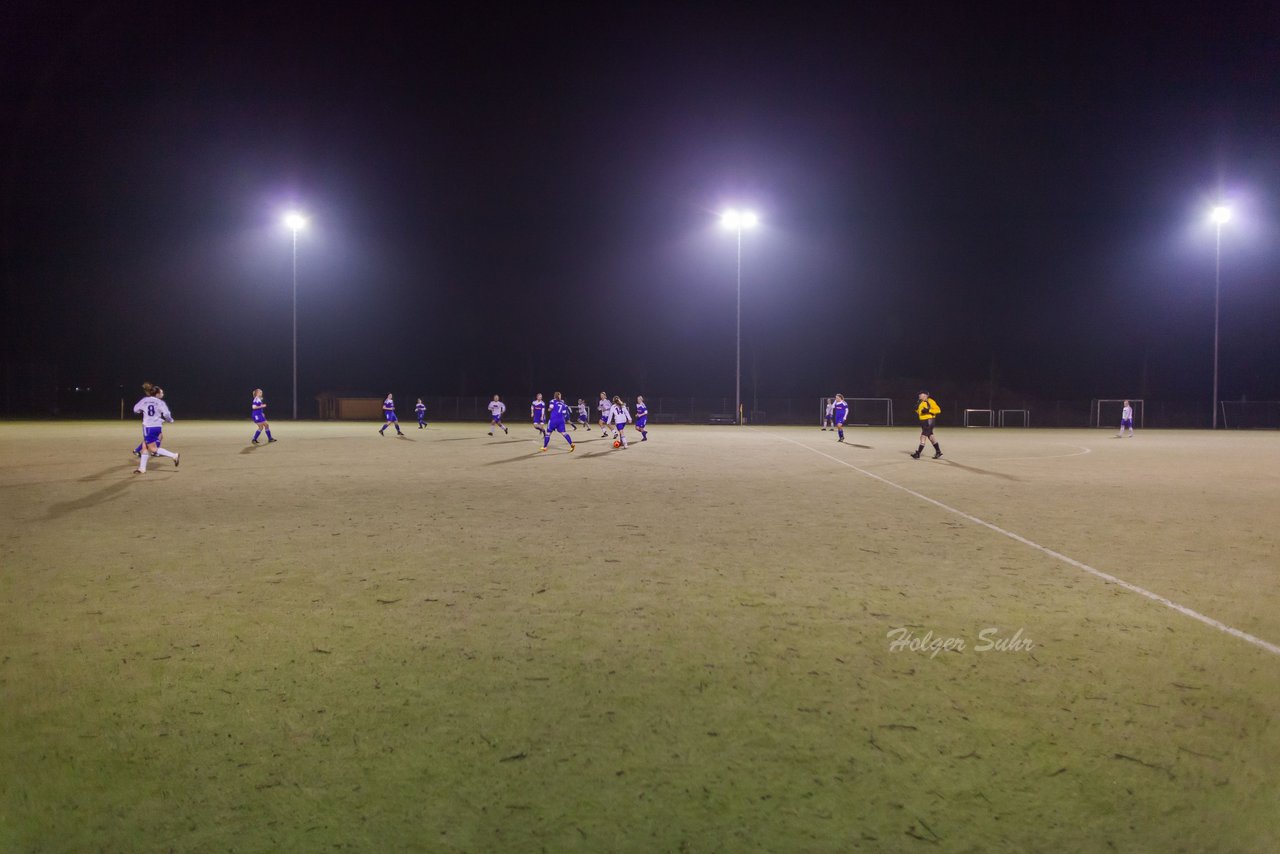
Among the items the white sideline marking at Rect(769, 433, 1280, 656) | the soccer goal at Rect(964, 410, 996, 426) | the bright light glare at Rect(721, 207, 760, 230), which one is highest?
the bright light glare at Rect(721, 207, 760, 230)

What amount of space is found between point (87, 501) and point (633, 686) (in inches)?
442

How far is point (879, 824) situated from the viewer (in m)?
2.72

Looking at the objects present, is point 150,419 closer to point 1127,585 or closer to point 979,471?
point 1127,585

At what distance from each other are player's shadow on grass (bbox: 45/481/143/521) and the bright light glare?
110 ft

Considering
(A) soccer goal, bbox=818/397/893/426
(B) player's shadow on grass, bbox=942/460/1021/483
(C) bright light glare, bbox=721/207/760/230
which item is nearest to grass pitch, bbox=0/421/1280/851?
(B) player's shadow on grass, bbox=942/460/1021/483

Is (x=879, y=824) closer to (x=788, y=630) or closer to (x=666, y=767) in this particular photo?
(x=666, y=767)

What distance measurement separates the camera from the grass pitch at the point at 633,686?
2.76 m

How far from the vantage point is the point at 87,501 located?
10852 mm

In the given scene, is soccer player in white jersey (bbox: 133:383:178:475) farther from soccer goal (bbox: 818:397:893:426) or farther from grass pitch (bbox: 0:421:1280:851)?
Result: soccer goal (bbox: 818:397:893:426)

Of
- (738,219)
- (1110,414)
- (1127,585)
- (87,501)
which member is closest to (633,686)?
(1127,585)

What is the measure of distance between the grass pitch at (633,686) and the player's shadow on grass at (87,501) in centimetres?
87

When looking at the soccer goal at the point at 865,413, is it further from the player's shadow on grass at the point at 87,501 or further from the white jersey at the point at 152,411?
the player's shadow on grass at the point at 87,501

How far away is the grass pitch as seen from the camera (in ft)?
9.05

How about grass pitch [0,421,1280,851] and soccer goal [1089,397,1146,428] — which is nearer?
grass pitch [0,421,1280,851]
